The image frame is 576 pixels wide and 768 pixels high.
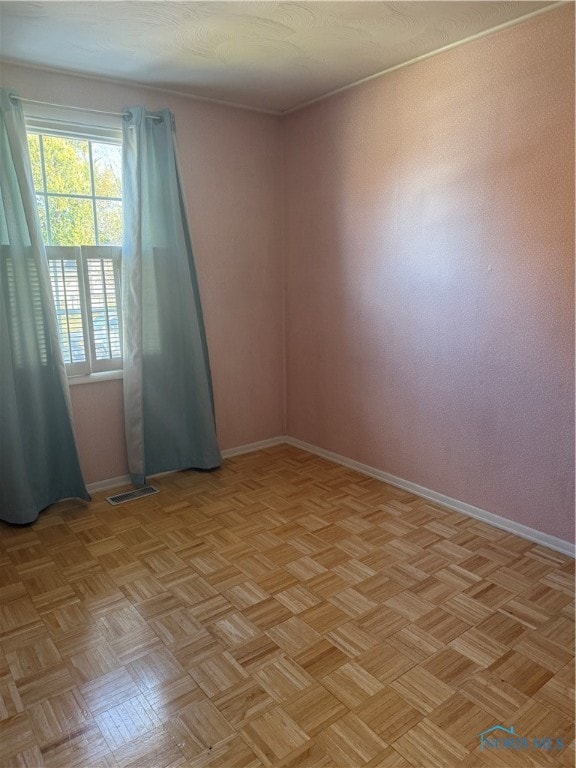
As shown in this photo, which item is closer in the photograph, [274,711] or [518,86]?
[274,711]

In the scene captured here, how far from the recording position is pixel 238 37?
2549 millimetres

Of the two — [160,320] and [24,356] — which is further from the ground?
[160,320]

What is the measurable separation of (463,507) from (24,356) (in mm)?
2531

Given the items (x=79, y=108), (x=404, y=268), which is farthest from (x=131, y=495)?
(x=79, y=108)

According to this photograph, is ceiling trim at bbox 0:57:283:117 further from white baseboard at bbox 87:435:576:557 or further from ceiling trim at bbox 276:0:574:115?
white baseboard at bbox 87:435:576:557

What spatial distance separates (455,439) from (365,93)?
2.07 meters

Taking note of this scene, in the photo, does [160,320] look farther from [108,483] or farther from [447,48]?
[447,48]

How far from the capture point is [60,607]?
7.43ft

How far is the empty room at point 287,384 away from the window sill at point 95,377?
0.02 m

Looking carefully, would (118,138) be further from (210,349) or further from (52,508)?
(52,508)

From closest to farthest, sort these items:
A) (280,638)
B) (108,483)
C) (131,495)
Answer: (280,638) < (131,495) < (108,483)

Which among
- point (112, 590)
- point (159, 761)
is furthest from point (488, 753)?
point (112, 590)

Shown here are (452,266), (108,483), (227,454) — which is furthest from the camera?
(227,454)

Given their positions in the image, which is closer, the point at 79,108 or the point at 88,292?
the point at 79,108
